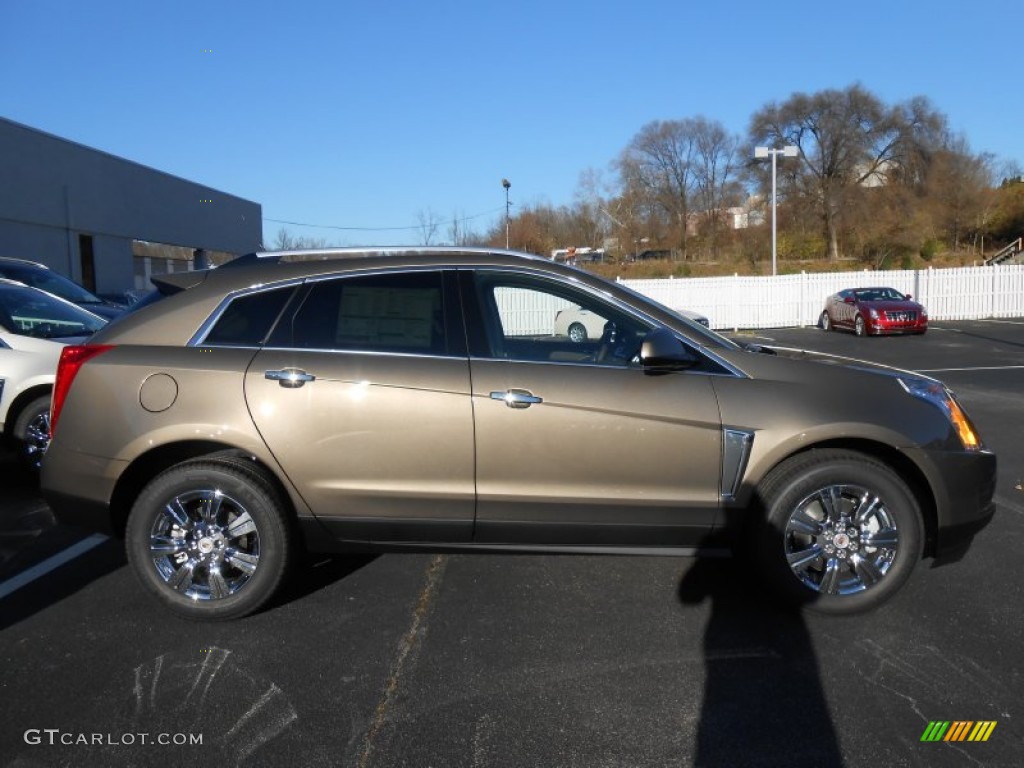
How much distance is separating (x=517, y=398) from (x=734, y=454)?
104cm

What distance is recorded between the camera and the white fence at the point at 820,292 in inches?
1070

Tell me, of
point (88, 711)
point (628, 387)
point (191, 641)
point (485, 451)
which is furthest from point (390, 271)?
point (88, 711)

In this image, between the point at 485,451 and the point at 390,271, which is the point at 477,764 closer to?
the point at 485,451

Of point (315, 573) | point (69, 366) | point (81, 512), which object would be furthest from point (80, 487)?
point (315, 573)

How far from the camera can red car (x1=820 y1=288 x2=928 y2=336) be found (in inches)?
830

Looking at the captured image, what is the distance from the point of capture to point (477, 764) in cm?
275

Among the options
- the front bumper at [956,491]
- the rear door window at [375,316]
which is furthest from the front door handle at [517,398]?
the front bumper at [956,491]

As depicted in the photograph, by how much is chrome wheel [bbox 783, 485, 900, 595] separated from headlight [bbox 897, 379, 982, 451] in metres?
0.55

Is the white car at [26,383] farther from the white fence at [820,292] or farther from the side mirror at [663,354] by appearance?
the white fence at [820,292]

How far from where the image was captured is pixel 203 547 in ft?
12.6

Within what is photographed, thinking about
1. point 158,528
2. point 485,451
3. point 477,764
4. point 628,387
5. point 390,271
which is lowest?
point 477,764

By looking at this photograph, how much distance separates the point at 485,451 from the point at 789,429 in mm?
1404

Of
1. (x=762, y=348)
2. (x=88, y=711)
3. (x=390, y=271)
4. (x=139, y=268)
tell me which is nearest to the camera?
(x=88, y=711)

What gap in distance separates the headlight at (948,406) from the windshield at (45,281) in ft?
33.0
